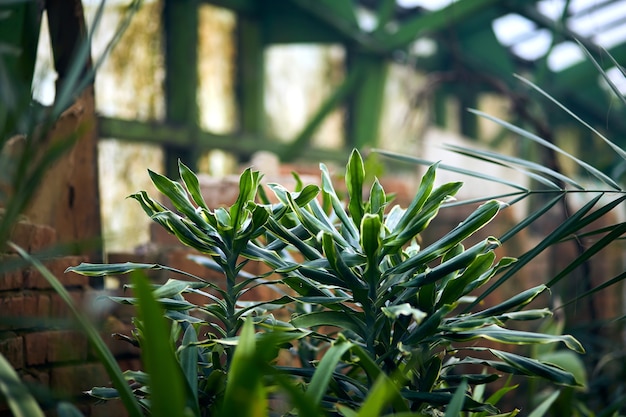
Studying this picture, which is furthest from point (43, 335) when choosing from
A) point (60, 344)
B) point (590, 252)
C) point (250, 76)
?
point (250, 76)

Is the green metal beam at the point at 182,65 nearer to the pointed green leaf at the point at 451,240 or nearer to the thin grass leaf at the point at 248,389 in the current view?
the pointed green leaf at the point at 451,240

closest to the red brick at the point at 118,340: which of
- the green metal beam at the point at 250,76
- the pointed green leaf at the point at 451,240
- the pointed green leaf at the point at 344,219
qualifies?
the pointed green leaf at the point at 344,219

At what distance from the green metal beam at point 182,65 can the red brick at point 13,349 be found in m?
2.48

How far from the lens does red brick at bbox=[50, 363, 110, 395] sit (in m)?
1.33

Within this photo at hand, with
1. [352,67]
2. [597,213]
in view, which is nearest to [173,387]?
[597,213]

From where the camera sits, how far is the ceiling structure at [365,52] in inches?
145

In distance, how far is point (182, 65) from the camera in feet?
12.3

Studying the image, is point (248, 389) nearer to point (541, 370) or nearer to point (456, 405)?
point (456, 405)

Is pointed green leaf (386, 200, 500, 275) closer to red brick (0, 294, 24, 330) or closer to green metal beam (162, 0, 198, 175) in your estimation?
red brick (0, 294, 24, 330)

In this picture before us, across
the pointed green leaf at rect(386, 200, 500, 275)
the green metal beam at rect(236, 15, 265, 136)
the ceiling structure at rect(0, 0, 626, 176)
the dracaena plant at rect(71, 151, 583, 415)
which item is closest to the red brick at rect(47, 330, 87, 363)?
the dracaena plant at rect(71, 151, 583, 415)

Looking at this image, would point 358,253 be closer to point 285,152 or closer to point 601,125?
point 285,152

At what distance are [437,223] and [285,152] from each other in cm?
143

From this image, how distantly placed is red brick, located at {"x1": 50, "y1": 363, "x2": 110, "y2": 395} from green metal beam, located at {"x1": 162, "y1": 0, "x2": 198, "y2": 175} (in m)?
2.38

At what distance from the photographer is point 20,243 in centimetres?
136
